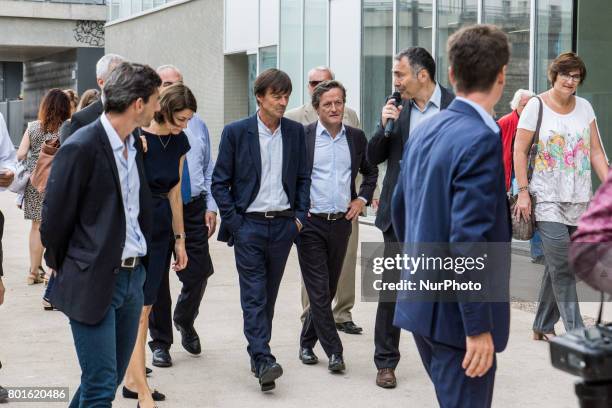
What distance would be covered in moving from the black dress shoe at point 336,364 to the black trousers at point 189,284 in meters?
1.09

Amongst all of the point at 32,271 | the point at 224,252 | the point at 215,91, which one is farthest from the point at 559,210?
the point at 215,91

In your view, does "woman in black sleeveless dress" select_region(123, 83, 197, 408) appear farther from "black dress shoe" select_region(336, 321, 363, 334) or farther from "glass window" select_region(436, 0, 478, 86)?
"glass window" select_region(436, 0, 478, 86)

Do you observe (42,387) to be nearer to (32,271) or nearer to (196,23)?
(32,271)

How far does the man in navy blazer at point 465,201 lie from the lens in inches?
132

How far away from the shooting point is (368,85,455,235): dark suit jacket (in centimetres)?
613

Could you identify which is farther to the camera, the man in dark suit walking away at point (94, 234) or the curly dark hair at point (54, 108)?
the curly dark hair at point (54, 108)

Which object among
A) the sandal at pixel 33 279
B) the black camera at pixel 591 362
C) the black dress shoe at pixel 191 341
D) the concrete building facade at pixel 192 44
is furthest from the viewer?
the concrete building facade at pixel 192 44

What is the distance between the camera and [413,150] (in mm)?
3602

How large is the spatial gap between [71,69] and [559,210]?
3568cm

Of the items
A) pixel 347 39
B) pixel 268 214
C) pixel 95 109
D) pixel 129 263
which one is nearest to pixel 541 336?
pixel 268 214

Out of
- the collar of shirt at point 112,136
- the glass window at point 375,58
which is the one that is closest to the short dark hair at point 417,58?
the collar of shirt at point 112,136

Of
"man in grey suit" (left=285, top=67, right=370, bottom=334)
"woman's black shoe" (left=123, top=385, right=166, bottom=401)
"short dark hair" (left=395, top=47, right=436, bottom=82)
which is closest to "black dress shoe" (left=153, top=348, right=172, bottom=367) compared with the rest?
"woman's black shoe" (left=123, top=385, right=166, bottom=401)

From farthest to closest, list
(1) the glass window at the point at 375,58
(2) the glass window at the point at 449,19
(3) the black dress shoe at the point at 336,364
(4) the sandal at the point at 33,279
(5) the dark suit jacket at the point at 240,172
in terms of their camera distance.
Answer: (1) the glass window at the point at 375,58, (2) the glass window at the point at 449,19, (4) the sandal at the point at 33,279, (3) the black dress shoe at the point at 336,364, (5) the dark suit jacket at the point at 240,172

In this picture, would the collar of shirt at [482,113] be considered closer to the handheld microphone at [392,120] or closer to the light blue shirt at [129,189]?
the light blue shirt at [129,189]
